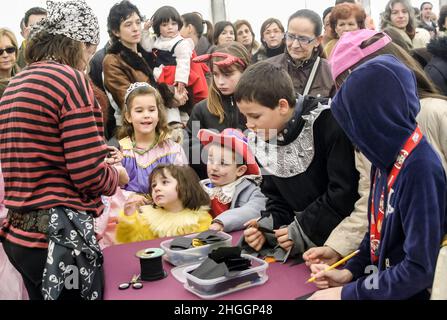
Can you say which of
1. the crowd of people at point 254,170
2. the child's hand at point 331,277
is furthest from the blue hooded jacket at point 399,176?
the child's hand at point 331,277

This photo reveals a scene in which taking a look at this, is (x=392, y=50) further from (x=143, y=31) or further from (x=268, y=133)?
(x=143, y=31)

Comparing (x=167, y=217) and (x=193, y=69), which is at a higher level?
(x=193, y=69)

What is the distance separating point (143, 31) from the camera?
3.79 meters

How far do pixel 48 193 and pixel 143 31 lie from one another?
101 inches

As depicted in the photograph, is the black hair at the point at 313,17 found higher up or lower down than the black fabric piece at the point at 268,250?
higher up

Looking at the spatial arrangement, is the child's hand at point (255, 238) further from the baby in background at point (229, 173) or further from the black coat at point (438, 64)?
the black coat at point (438, 64)

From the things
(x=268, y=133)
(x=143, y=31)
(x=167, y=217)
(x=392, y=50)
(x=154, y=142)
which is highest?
(x=143, y=31)

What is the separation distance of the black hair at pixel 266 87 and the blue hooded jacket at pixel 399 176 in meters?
0.47

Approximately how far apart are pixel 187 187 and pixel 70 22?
0.98 meters

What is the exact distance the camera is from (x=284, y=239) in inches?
64.9

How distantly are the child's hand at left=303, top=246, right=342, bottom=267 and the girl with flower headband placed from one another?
1521mm

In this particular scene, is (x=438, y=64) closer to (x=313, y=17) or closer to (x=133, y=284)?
(x=313, y=17)

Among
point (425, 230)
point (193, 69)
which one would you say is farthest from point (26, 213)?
point (193, 69)

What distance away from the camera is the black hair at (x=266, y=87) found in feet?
5.37
